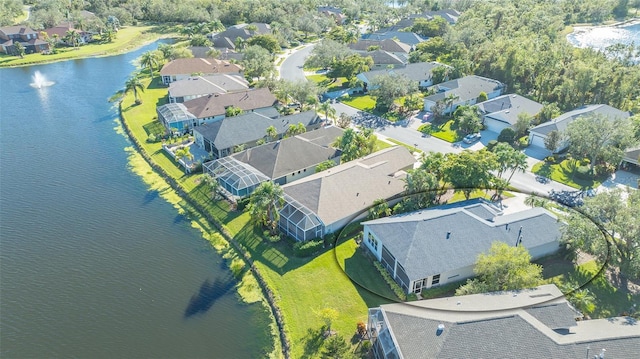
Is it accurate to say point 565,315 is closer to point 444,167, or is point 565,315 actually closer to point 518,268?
point 518,268

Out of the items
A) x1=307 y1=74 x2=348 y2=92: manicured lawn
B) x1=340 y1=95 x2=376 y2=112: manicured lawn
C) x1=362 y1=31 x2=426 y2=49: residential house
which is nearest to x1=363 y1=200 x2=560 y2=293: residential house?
x1=340 y1=95 x2=376 y2=112: manicured lawn

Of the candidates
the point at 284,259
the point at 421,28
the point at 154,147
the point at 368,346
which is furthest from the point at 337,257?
the point at 421,28

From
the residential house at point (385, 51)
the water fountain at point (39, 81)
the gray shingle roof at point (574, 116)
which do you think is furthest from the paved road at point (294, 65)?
the water fountain at point (39, 81)

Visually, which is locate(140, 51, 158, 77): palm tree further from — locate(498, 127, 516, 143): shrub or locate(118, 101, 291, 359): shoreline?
locate(498, 127, 516, 143): shrub

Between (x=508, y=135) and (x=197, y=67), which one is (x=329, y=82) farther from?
(x=508, y=135)

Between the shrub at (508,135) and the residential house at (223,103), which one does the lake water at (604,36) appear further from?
the residential house at (223,103)

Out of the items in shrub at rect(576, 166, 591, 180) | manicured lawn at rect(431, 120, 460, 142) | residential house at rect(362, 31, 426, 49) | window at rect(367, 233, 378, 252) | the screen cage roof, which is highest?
residential house at rect(362, 31, 426, 49)
